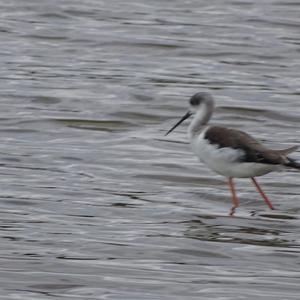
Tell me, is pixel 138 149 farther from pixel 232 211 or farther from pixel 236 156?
pixel 232 211

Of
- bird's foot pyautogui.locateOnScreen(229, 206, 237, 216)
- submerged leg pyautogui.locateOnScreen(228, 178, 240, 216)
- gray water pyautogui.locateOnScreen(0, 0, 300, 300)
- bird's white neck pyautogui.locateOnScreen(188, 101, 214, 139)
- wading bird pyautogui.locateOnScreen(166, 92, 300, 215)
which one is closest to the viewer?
gray water pyautogui.locateOnScreen(0, 0, 300, 300)

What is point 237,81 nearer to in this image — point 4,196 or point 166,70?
point 166,70

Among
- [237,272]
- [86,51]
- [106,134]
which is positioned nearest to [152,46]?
[86,51]

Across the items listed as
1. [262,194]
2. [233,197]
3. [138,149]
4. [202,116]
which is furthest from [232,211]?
[138,149]

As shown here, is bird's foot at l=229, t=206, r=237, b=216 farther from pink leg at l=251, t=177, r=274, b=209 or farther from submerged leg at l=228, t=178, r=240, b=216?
pink leg at l=251, t=177, r=274, b=209

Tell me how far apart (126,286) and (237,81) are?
939cm

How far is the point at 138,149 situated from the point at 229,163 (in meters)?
2.46

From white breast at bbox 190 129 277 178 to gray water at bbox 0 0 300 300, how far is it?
1.06 ft

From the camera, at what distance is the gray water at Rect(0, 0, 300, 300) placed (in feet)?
33.3

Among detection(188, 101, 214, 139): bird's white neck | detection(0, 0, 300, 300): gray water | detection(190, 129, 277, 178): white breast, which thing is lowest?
detection(0, 0, 300, 300): gray water

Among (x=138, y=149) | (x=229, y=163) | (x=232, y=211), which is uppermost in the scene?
(x=229, y=163)

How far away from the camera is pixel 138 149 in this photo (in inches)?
593

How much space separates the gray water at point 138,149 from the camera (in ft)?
33.3

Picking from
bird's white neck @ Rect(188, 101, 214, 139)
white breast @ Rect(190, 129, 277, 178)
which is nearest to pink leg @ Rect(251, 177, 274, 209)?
white breast @ Rect(190, 129, 277, 178)
